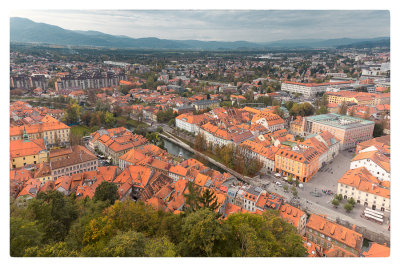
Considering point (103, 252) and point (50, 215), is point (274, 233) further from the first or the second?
point (50, 215)

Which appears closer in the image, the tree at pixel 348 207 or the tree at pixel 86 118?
the tree at pixel 348 207

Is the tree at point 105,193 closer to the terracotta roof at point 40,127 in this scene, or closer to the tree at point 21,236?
the tree at point 21,236

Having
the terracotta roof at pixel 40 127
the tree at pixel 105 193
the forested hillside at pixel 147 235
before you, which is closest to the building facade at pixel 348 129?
the forested hillside at pixel 147 235

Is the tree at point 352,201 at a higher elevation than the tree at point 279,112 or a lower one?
lower

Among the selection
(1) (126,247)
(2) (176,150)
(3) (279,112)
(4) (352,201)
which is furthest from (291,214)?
(3) (279,112)

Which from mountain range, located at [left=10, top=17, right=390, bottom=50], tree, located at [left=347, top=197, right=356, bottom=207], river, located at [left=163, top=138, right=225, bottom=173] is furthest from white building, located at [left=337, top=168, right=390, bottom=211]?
river, located at [left=163, top=138, right=225, bottom=173]

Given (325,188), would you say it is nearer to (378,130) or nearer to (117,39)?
(378,130)

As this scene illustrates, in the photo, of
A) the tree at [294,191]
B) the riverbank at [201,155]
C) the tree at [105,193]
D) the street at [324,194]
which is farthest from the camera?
the riverbank at [201,155]
